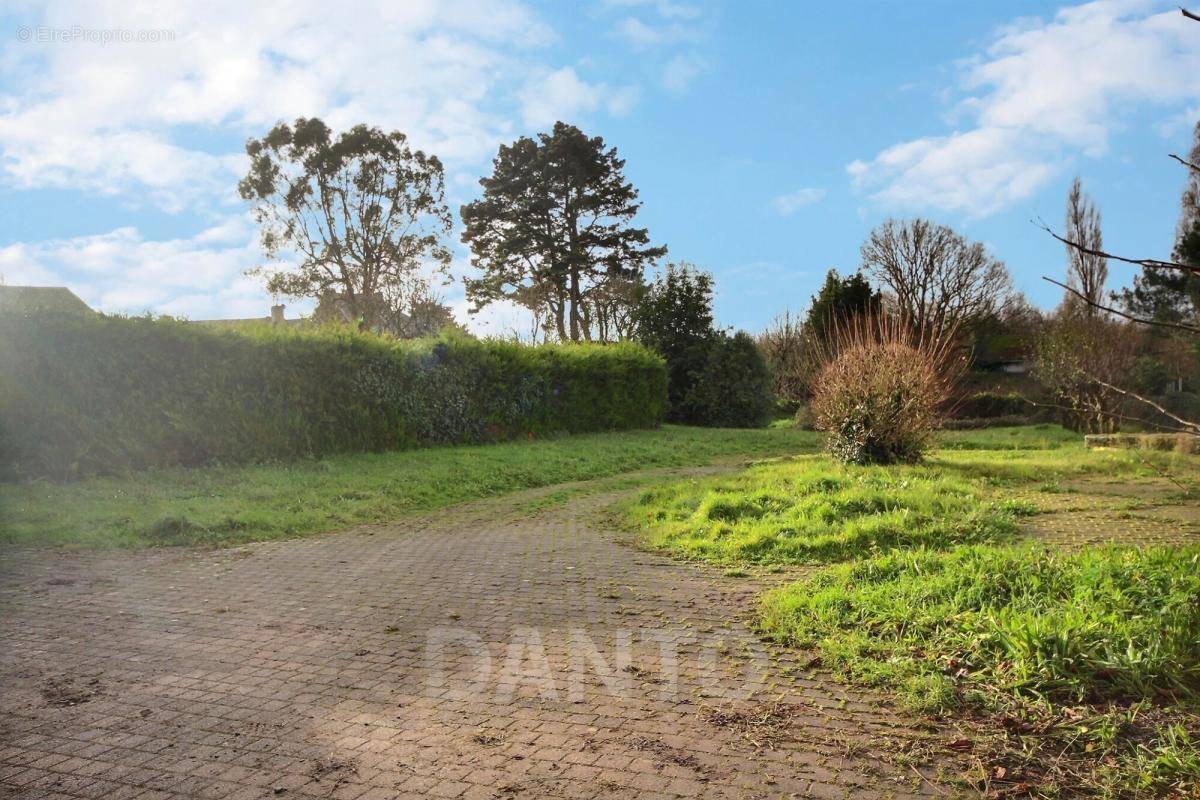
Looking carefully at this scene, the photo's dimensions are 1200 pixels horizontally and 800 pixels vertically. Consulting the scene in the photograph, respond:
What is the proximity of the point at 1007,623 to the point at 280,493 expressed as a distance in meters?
9.87

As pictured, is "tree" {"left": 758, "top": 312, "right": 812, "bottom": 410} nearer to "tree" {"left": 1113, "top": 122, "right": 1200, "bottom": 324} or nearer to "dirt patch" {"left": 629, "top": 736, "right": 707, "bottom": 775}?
"tree" {"left": 1113, "top": 122, "right": 1200, "bottom": 324}

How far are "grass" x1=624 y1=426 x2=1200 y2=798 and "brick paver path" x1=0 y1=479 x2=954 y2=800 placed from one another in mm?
387

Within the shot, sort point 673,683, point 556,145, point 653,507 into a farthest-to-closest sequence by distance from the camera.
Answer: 1. point 556,145
2. point 653,507
3. point 673,683

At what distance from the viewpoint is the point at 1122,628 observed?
462 cm

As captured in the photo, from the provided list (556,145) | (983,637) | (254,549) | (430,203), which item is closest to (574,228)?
(556,145)

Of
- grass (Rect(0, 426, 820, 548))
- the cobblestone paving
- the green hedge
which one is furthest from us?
the green hedge

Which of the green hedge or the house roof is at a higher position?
the house roof

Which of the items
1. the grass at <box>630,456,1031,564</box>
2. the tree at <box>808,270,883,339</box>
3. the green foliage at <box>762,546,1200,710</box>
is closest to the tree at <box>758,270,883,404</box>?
→ the tree at <box>808,270,883,339</box>

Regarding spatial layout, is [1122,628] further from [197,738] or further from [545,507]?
[545,507]

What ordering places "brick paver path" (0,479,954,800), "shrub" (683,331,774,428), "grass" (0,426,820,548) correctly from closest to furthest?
"brick paver path" (0,479,954,800) → "grass" (0,426,820,548) → "shrub" (683,331,774,428)

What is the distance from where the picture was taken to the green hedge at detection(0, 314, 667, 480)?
493 inches

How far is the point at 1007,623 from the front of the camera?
189 inches

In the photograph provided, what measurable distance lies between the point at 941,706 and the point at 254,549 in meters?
7.20

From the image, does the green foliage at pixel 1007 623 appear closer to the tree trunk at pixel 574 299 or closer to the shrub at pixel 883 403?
the shrub at pixel 883 403
